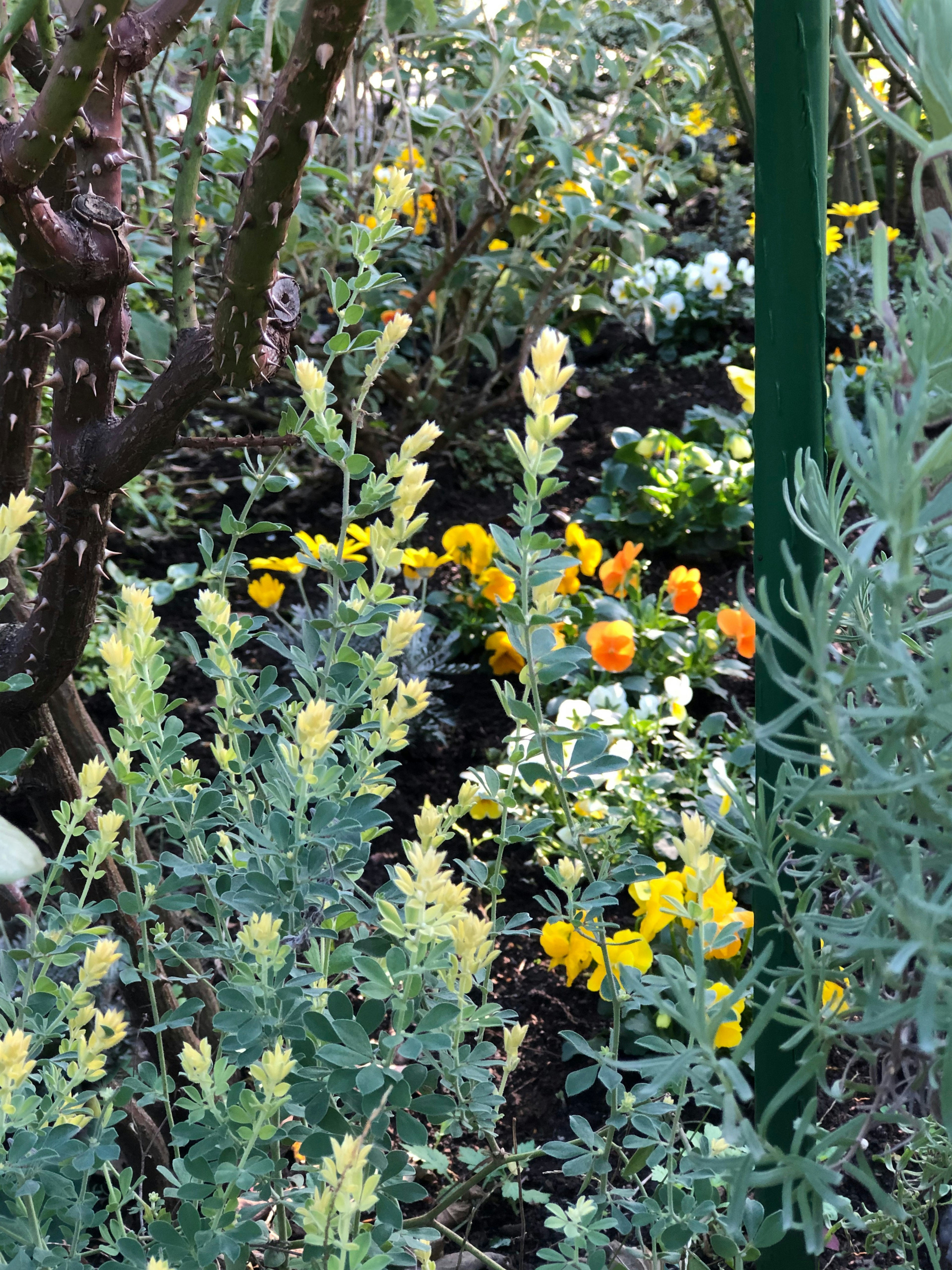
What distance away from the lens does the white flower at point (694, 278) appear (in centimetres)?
417

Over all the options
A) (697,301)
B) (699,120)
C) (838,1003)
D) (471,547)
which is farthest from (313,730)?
(699,120)

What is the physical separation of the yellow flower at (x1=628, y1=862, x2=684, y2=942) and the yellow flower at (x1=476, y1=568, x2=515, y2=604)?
811mm

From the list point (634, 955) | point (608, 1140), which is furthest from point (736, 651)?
point (608, 1140)

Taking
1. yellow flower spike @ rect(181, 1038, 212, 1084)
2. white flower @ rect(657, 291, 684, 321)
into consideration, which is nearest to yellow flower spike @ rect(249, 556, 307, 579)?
yellow flower spike @ rect(181, 1038, 212, 1084)

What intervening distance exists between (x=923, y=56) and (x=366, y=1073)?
23.9 inches

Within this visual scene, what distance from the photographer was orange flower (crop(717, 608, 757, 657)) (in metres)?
1.94

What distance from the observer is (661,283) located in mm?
4238

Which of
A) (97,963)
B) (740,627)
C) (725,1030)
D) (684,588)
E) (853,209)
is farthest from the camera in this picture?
(853,209)

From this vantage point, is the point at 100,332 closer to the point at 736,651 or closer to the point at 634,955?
the point at 634,955

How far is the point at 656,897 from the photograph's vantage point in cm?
131

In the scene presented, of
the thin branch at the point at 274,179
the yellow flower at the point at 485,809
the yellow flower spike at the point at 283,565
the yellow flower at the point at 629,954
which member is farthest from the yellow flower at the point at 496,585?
the thin branch at the point at 274,179

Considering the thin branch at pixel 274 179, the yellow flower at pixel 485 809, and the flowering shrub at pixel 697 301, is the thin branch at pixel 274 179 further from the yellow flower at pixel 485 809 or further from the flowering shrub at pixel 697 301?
the flowering shrub at pixel 697 301

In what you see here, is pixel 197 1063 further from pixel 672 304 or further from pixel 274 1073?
pixel 672 304

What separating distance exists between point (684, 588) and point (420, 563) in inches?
21.0
